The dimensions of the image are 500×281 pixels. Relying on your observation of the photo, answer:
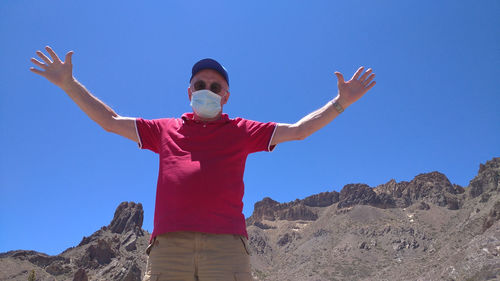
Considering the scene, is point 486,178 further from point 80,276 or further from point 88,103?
point 88,103

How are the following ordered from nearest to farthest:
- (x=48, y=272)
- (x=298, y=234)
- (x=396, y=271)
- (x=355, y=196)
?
1. (x=48, y=272)
2. (x=396, y=271)
3. (x=298, y=234)
4. (x=355, y=196)

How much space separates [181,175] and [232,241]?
32.5 inches

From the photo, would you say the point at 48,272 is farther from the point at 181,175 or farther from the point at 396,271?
the point at 181,175

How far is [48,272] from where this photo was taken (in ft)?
278

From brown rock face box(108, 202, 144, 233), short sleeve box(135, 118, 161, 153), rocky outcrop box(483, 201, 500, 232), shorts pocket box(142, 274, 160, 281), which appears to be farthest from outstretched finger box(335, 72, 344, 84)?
brown rock face box(108, 202, 144, 233)

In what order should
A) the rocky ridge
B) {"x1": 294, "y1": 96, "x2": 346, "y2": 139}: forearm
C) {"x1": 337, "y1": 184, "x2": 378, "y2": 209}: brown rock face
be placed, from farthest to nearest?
{"x1": 337, "y1": 184, "x2": 378, "y2": 209}: brown rock face → the rocky ridge → {"x1": 294, "y1": 96, "x2": 346, "y2": 139}: forearm

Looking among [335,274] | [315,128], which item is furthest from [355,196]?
[315,128]

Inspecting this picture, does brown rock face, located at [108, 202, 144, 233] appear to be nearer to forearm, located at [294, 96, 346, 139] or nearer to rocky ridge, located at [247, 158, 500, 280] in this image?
rocky ridge, located at [247, 158, 500, 280]

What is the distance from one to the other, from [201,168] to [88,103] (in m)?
1.56

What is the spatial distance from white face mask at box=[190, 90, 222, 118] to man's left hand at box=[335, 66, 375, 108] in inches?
55.0

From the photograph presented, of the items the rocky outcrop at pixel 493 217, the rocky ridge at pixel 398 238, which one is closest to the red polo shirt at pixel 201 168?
the rocky ridge at pixel 398 238

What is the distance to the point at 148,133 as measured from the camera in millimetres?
4492

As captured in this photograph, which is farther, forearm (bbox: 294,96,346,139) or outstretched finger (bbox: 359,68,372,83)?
outstretched finger (bbox: 359,68,372,83)

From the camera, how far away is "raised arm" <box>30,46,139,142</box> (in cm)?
438
